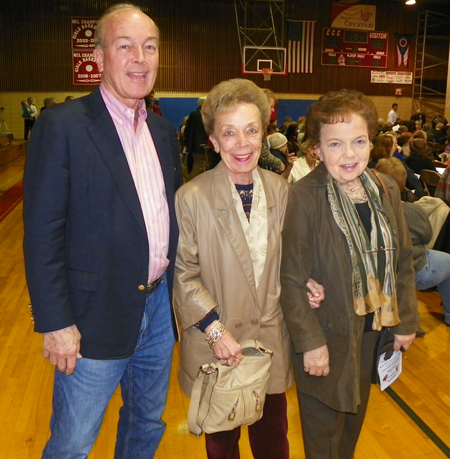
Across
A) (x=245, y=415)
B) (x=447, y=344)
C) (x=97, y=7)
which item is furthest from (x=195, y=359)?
(x=97, y=7)

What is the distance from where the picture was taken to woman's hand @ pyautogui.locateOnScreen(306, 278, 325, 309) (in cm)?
191

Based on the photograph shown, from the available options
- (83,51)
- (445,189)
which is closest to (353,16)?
(83,51)

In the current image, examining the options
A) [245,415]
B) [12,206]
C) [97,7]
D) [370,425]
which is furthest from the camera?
[97,7]

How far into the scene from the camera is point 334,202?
192 centimetres

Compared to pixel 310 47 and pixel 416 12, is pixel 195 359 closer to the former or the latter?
pixel 310 47

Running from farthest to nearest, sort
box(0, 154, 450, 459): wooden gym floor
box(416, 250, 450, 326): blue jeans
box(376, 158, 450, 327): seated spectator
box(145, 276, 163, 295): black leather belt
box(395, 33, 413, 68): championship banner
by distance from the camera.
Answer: box(395, 33, 413, 68): championship banner
box(416, 250, 450, 326): blue jeans
box(376, 158, 450, 327): seated spectator
box(0, 154, 450, 459): wooden gym floor
box(145, 276, 163, 295): black leather belt

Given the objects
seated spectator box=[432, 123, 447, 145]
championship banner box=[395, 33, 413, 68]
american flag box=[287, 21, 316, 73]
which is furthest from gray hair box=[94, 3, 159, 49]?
championship banner box=[395, 33, 413, 68]

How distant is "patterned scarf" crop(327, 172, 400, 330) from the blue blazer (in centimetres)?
63

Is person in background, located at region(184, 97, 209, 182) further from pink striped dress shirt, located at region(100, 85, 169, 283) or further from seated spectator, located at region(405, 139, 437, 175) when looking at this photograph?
pink striped dress shirt, located at region(100, 85, 169, 283)

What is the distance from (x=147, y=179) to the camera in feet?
6.13

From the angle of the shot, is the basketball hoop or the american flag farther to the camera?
the american flag

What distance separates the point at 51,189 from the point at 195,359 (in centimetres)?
82

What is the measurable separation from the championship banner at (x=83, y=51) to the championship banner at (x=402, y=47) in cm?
1154

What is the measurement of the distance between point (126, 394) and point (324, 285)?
92 centimetres
